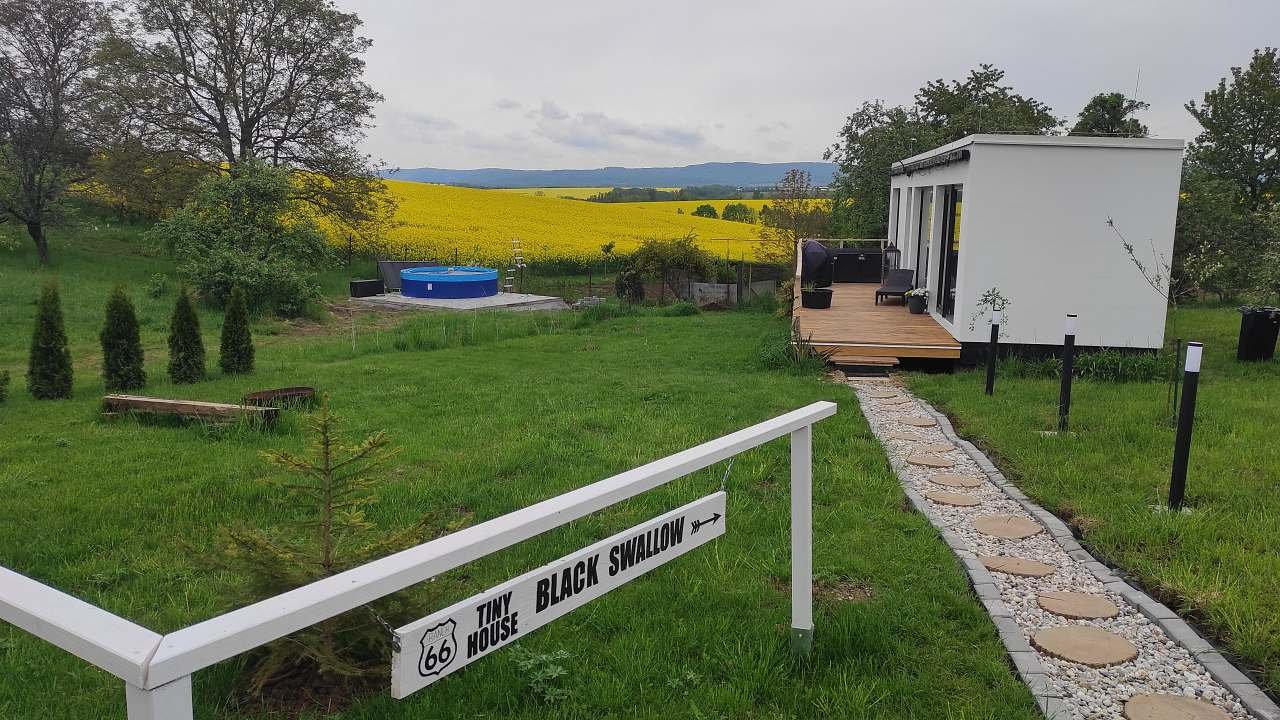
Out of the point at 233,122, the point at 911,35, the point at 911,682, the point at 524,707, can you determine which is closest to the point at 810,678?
the point at 911,682

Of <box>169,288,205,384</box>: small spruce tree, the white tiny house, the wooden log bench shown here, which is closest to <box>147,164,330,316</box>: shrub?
<box>169,288,205,384</box>: small spruce tree

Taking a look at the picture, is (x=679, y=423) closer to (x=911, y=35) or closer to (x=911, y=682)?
(x=911, y=682)

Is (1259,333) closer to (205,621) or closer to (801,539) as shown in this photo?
(801,539)

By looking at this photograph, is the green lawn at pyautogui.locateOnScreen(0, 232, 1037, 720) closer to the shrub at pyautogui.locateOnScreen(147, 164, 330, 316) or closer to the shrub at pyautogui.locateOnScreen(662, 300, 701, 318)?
the shrub at pyautogui.locateOnScreen(147, 164, 330, 316)

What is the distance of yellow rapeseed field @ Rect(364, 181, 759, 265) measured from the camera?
2928 cm

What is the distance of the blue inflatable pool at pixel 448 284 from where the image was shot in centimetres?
2311

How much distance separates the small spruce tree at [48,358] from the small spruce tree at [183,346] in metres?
1.07

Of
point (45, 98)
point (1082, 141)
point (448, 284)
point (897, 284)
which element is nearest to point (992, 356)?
point (1082, 141)

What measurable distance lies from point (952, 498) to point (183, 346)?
28.6ft

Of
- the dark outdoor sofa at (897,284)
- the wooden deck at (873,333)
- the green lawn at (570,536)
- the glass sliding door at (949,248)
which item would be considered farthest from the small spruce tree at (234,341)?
the dark outdoor sofa at (897,284)

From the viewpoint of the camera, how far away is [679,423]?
24.4 ft

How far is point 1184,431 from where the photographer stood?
4887 mm

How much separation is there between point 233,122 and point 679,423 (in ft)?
77.0

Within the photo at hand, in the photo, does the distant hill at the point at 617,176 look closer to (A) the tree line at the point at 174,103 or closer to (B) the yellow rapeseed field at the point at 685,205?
(B) the yellow rapeseed field at the point at 685,205
